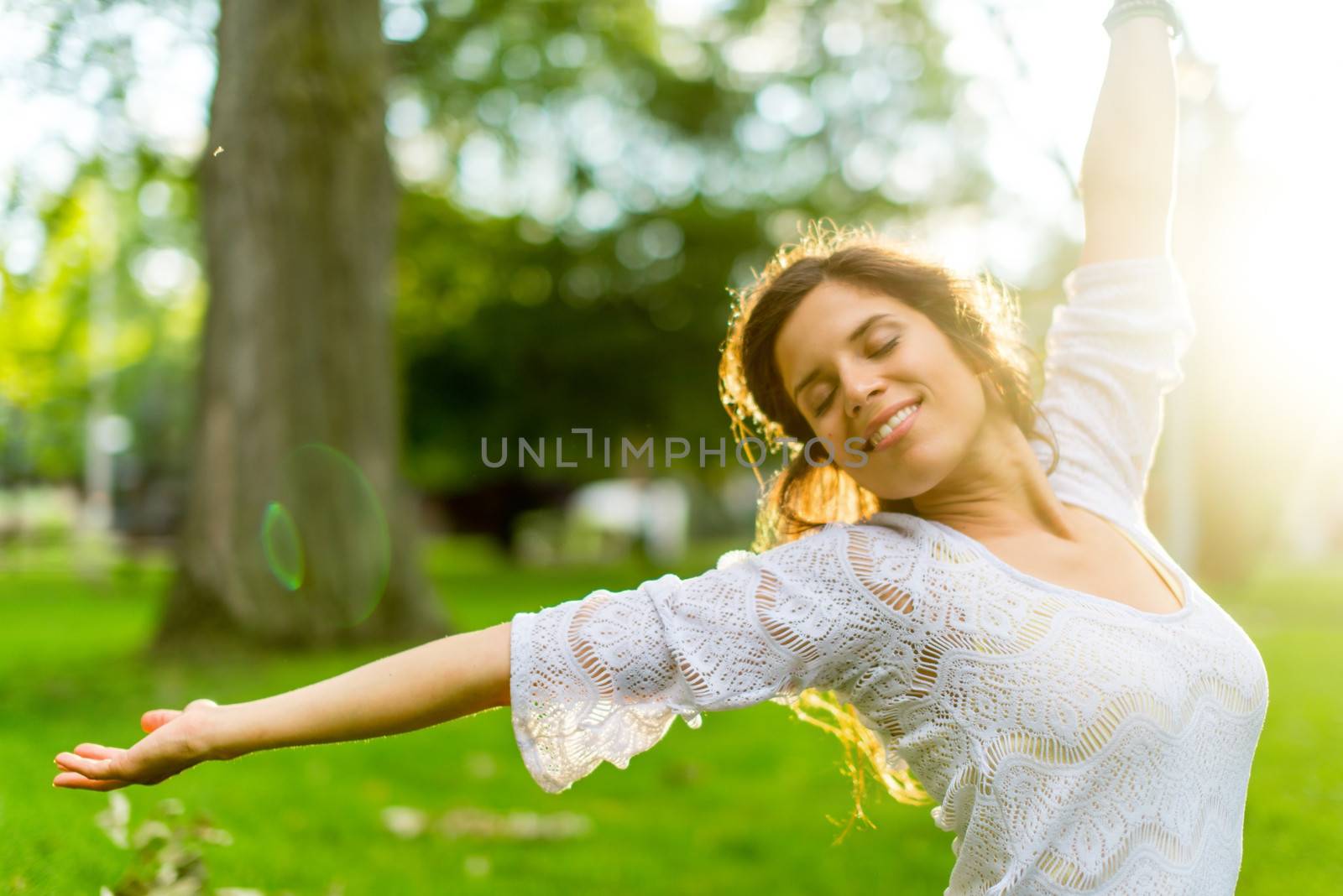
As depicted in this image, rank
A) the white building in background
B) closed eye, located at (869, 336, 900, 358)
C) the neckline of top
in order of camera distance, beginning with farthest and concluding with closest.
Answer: the white building in background, closed eye, located at (869, 336, 900, 358), the neckline of top

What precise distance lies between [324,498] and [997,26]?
248 inches

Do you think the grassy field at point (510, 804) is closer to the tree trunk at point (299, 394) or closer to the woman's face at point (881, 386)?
the tree trunk at point (299, 394)

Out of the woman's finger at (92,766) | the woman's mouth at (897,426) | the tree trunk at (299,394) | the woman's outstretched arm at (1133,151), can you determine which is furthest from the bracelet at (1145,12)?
the tree trunk at (299,394)

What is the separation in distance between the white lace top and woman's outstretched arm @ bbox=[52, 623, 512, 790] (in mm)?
53

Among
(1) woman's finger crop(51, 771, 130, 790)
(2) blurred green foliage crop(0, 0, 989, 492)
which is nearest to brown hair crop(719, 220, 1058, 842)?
(1) woman's finger crop(51, 771, 130, 790)

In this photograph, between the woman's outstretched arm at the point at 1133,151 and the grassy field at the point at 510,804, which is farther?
the grassy field at the point at 510,804

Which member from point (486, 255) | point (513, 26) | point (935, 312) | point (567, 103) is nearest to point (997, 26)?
point (935, 312)

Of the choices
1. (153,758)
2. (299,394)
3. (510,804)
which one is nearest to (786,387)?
(153,758)

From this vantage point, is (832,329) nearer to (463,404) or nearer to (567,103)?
(567,103)

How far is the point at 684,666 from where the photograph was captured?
1.53m

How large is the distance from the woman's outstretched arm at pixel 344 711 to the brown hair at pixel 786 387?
623 mm

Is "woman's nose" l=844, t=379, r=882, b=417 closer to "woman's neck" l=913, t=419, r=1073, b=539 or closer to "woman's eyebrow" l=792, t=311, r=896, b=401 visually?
A: "woman's eyebrow" l=792, t=311, r=896, b=401

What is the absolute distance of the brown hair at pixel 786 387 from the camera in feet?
6.05

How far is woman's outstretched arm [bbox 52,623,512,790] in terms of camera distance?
1.51 meters
